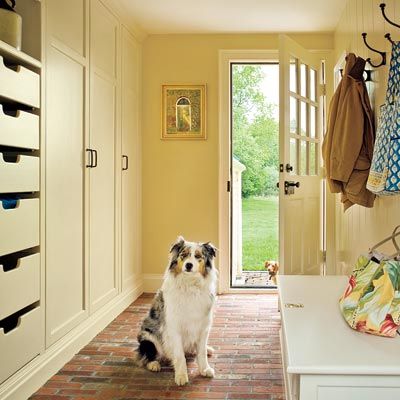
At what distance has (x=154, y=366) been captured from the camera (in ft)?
9.18

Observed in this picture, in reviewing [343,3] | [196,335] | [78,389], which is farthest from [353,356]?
[343,3]

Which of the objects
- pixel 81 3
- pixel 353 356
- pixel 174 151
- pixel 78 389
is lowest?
pixel 78 389

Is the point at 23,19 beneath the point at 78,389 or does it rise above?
above

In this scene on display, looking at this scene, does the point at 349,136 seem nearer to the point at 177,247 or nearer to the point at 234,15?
the point at 177,247

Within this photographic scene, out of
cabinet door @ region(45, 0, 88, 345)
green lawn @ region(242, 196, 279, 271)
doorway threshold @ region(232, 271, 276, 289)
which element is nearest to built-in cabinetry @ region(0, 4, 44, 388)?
cabinet door @ region(45, 0, 88, 345)

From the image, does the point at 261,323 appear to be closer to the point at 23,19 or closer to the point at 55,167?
the point at 55,167

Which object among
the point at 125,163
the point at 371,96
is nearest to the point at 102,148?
the point at 125,163

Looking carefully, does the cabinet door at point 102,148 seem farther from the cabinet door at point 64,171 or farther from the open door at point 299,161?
the open door at point 299,161

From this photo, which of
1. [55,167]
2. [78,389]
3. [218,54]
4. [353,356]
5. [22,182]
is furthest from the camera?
[218,54]

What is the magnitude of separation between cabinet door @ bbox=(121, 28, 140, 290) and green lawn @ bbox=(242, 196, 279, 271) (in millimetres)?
2446

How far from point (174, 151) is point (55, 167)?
6.81 ft

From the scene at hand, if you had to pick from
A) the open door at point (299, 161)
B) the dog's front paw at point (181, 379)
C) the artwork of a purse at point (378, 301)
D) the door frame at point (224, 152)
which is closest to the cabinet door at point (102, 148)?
the dog's front paw at point (181, 379)

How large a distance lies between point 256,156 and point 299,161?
2.57 m

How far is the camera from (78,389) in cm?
256
